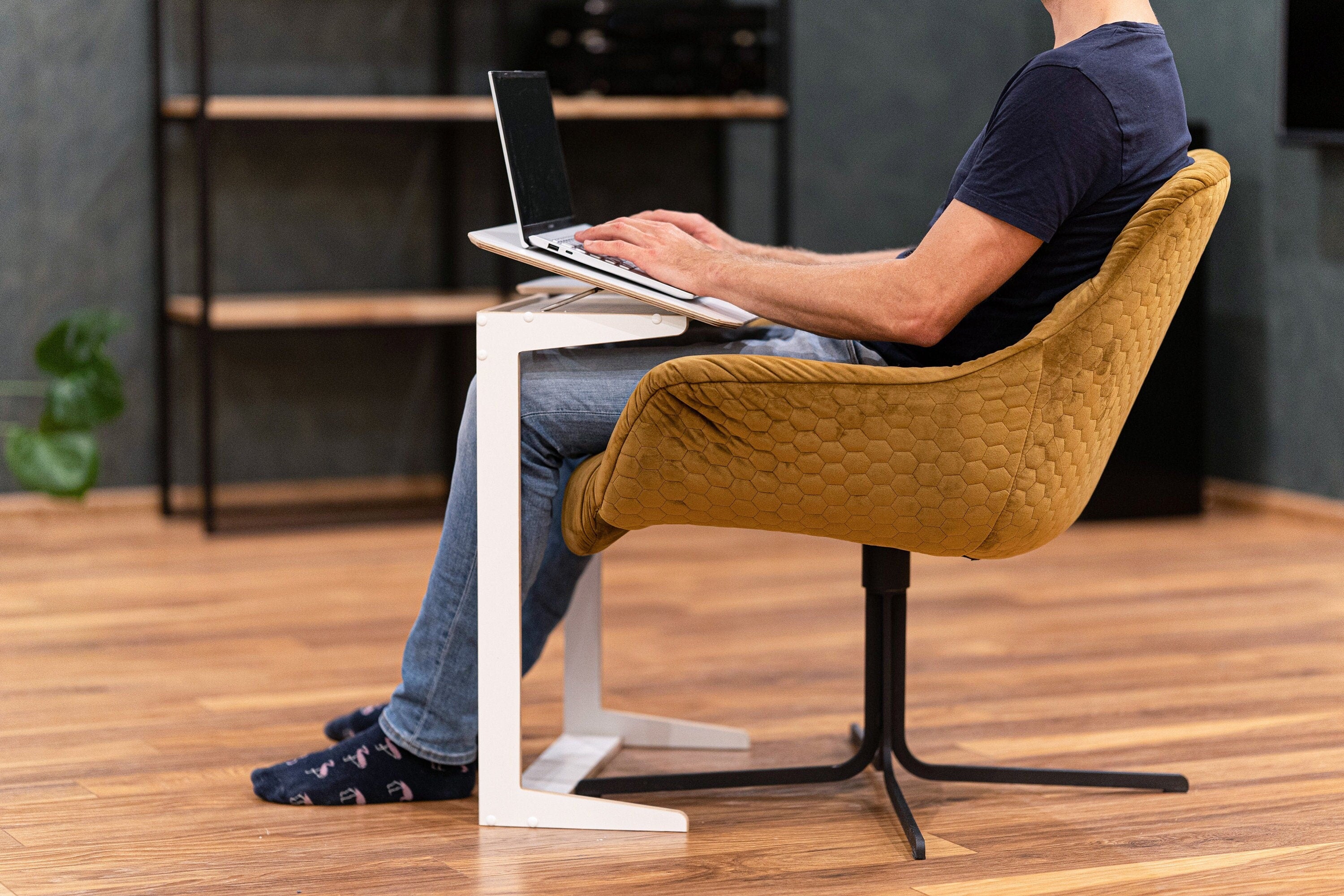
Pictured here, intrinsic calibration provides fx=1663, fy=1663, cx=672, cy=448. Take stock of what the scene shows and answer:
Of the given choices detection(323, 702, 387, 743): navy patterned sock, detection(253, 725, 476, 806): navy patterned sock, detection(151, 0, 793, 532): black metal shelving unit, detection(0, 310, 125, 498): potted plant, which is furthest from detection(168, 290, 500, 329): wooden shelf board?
Result: detection(253, 725, 476, 806): navy patterned sock

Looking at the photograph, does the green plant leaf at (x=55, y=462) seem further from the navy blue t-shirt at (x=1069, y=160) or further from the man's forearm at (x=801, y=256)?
the navy blue t-shirt at (x=1069, y=160)

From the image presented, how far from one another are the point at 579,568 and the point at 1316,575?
1885mm

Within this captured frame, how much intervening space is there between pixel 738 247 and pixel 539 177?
27 centimetres

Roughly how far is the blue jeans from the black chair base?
0.20 meters

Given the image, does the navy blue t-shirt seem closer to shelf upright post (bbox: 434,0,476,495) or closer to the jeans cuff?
the jeans cuff

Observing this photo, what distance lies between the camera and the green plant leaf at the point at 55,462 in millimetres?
3607

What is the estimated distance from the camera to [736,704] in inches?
95.8

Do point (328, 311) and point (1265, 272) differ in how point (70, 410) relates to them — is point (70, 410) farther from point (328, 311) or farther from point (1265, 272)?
point (1265, 272)

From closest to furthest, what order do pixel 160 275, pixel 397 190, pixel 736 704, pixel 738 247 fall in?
1. pixel 738 247
2. pixel 736 704
3. pixel 160 275
4. pixel 397 190

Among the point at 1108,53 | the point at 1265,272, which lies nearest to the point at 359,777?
the point at 1108,53

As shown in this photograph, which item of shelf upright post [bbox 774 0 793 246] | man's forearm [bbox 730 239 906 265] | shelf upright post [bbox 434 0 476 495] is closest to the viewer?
man's forearm [bbox 730 239 906 265]

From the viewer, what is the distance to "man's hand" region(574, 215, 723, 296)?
1750mm

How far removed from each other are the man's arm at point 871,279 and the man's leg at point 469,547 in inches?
3.9

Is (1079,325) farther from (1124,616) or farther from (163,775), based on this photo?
(1124,616)
